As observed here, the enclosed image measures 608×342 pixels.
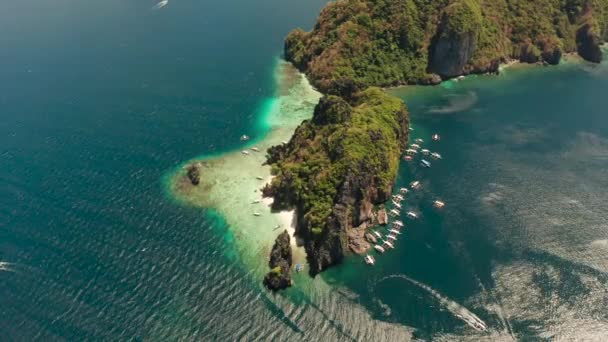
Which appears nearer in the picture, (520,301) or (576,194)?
(520,301)

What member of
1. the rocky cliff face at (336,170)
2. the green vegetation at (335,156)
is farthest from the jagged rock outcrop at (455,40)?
the rocky cliff face at (336,170)

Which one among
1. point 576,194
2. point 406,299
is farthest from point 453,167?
point 406,299

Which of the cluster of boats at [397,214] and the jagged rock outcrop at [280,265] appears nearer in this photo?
the jagged rock outcrop at [280,265]

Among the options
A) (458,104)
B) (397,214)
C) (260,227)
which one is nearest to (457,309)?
(397,214)

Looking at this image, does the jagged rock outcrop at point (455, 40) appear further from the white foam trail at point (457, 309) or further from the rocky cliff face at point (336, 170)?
the white foam trail at point (457, 309)

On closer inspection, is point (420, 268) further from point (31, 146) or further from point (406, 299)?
point (31, 146)

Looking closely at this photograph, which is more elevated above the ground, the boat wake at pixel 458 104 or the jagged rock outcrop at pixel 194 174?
the boat wake at pixel 458 104

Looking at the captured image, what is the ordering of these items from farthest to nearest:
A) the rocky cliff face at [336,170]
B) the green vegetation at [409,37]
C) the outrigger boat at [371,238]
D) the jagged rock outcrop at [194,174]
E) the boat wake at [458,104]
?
the green vegetation at [409,37] < the boat wake at [458,104] < the jagged rock outcrop at [194,174] < the outrigger boat at [371,238] < the rocky cliff face at [336,170]

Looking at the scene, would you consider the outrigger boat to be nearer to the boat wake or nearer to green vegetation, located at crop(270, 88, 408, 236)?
green vegetation, located at crop(270, 88, 408, 236)
